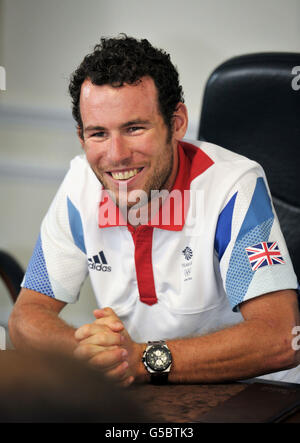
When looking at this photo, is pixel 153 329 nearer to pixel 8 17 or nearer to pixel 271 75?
pixel 271 75

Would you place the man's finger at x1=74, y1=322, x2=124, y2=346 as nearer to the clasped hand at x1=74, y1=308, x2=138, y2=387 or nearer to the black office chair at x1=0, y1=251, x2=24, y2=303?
the clasped hand at x1=74, y1=308, x2=138, y2=387

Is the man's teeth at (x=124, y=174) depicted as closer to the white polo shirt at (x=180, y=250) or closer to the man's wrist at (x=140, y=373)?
the white polo shirt at (x=180, y=250)

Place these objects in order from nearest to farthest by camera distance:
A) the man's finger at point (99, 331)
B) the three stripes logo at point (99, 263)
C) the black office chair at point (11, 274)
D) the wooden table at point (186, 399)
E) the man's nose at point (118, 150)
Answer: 1. the wooden table at point (186, 399)
2. the man's finger at point (99, 331)
3. the man's nose at point (118, 150)
4. the three stripes logo at point (99, 263)
5. the black office chair at point (11, 274)

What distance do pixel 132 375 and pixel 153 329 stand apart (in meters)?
0.40

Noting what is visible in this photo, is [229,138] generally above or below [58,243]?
above

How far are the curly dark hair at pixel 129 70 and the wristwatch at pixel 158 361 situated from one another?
0.58 meters

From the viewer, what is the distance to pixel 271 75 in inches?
59.3

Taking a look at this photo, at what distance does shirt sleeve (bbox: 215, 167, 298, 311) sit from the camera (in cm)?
122

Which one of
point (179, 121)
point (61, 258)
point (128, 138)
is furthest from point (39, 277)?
point (179, 121)

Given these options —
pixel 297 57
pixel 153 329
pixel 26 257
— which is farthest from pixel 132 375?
pixel 26 257

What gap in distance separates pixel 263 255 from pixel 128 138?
424 mm

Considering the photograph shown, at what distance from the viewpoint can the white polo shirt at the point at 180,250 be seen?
1.27m

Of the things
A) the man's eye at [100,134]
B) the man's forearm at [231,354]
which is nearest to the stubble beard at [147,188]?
the man's eye at [100,134]

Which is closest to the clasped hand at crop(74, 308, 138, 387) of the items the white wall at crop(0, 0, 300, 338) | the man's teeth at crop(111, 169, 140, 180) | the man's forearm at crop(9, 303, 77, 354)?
the man's forearm at crop(9, 303, 77, 354)
